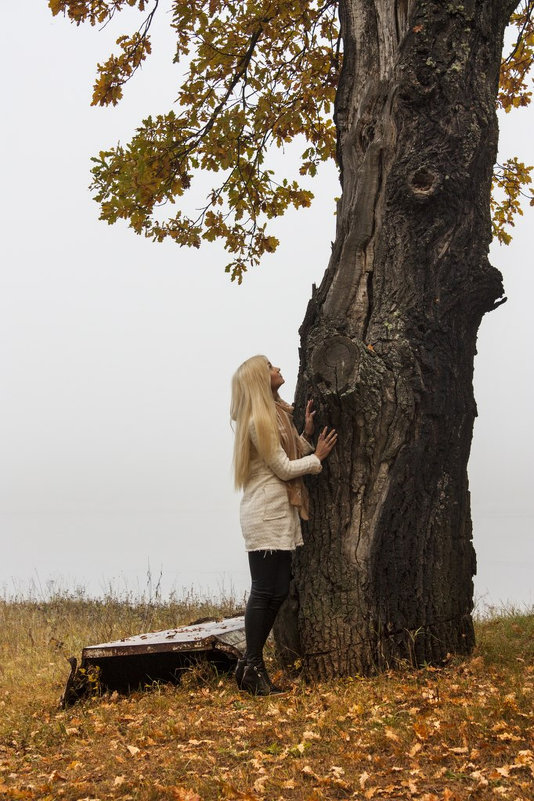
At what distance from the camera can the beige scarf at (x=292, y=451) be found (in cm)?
657

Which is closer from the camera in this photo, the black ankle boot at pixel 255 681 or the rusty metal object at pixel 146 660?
the black ankle boot at pixel 255 681

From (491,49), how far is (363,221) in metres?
2.03

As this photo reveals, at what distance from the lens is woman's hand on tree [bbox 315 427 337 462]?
6621mm

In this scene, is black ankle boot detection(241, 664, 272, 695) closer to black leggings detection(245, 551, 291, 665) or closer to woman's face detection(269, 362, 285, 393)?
black leggings detection(245, 551, 291, 665)

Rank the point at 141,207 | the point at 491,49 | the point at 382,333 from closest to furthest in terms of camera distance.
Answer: the point at 382,333, the point at 491,49, the point at 141,207

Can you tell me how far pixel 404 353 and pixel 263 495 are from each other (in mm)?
1692

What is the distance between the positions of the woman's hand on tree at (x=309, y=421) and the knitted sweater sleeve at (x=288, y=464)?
1.17ft

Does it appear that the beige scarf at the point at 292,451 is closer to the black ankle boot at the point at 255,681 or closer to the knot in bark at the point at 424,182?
the black ankle boot at the point at 255,681

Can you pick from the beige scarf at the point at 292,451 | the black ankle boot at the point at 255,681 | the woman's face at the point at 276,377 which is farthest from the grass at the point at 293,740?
the woman's face at the point at 276,377

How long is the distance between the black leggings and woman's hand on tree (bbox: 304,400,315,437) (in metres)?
1.00

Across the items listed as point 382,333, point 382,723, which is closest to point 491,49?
point 382,333

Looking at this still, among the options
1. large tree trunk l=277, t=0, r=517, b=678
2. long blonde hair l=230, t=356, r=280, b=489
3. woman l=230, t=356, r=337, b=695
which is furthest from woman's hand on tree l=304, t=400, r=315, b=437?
long blonde hair l=230, t=356, r=280, b=489

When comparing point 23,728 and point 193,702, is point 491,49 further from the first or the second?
point 23,728

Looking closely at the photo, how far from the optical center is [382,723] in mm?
5461
